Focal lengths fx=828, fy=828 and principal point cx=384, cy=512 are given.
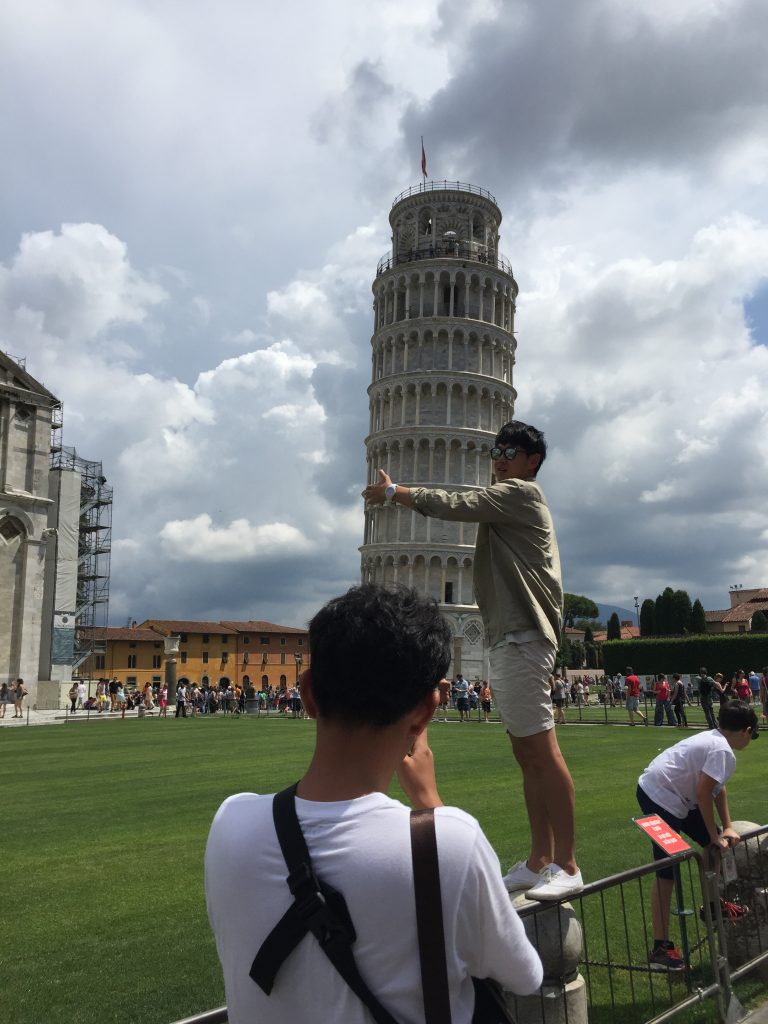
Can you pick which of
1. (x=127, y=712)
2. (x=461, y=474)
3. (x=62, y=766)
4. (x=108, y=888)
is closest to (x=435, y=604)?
(x=108, y=888)

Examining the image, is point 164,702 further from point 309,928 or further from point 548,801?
point 309,928

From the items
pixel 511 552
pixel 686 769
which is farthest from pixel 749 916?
pixel 511 552

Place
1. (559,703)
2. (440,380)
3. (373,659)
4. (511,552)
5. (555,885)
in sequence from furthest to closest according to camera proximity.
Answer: (440,380)
(559,703)
(511,552)
(555,885)
(373,659)

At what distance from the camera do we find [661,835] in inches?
183

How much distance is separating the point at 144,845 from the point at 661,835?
229 inches

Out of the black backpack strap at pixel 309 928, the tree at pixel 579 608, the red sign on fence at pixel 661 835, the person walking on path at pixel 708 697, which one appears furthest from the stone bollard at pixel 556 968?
the tree at pixel 579 608

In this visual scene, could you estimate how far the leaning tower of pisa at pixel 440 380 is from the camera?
65.8 m

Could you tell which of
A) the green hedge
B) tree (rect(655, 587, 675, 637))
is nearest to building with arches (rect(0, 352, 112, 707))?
the green hedge

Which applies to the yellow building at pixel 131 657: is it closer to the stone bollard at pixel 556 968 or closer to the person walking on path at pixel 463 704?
the person walking on path at pixel 463 704

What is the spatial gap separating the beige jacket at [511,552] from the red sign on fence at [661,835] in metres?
1.24

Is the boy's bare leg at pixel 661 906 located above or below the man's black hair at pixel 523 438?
below

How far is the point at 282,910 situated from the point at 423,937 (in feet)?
1.09

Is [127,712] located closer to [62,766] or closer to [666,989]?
[62,766]

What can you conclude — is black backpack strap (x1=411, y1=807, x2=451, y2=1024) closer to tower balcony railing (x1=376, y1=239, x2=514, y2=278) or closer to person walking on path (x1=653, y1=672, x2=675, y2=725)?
person walking on path (x1=653, y1=672, x2=675, y2=725)
